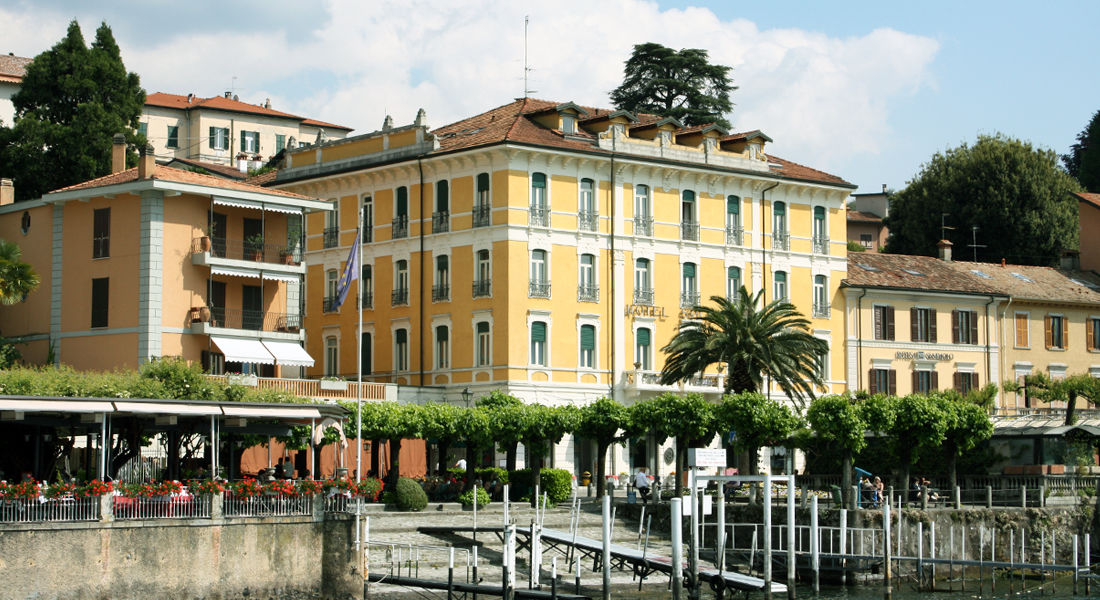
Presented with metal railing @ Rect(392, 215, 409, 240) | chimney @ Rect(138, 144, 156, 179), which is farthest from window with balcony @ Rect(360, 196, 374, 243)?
chimney @ Rect(138, 144, 156, 179)

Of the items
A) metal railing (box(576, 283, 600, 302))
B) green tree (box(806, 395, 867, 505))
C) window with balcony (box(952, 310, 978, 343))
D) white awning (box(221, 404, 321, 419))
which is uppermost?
metal railing (box(576, 283, 600, 302))

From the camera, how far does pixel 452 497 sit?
54.7 meters

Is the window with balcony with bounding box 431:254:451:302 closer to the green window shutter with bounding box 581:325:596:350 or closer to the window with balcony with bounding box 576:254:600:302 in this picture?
the window with balcony with bounding box 576:254:600:302

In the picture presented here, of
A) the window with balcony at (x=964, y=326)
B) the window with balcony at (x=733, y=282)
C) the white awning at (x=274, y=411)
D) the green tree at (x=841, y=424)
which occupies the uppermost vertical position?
the window with balcony at (x=733, y=282)

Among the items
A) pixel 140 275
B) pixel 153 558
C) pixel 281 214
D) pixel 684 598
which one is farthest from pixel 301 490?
pixel 281 214

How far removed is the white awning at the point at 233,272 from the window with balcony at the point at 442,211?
387 inches

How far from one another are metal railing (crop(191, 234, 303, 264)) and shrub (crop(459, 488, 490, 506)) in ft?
39.2

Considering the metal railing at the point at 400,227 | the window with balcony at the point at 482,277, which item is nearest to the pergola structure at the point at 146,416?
the window with balcony at the point at 482,277

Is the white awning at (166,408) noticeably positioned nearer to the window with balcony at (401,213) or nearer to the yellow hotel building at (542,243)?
the yellow hotel building at (542,243)

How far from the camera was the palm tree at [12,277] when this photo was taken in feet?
171

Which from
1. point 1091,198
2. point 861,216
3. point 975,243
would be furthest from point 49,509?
point 861,216

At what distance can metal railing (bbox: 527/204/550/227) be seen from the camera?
213 ft

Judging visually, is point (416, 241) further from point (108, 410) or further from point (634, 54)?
point (108, 410)

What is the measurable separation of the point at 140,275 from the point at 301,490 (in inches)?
699
